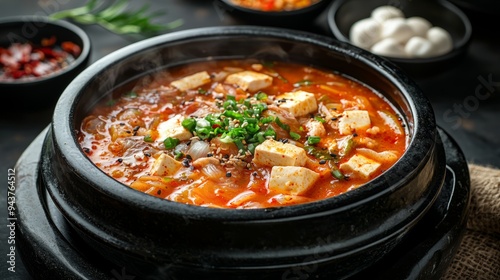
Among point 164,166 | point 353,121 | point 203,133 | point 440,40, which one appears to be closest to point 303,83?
point 353,121

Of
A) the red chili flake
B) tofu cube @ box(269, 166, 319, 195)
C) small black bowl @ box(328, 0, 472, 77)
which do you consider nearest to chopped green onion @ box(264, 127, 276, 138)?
tofu cube @ box(269, 166, 319, 195)

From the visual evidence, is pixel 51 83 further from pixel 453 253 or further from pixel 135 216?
pixel 453 253

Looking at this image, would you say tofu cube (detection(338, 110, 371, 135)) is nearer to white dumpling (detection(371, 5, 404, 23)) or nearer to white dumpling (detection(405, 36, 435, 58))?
white dumpling (detection(405, 36, 435, 58))

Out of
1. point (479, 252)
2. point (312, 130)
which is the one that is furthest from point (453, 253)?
point (312, 130)

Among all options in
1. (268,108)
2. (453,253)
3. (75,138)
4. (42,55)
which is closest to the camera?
(75,138)

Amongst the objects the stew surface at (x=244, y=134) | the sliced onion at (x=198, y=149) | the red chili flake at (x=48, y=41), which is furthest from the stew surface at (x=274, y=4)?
the sliced onion at (x=198, y=149)

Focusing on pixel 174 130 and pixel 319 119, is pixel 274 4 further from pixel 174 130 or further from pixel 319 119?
pixel 174 130

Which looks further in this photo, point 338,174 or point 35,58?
point 35,58

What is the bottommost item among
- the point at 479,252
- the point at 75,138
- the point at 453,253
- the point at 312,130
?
the point at 479,252
